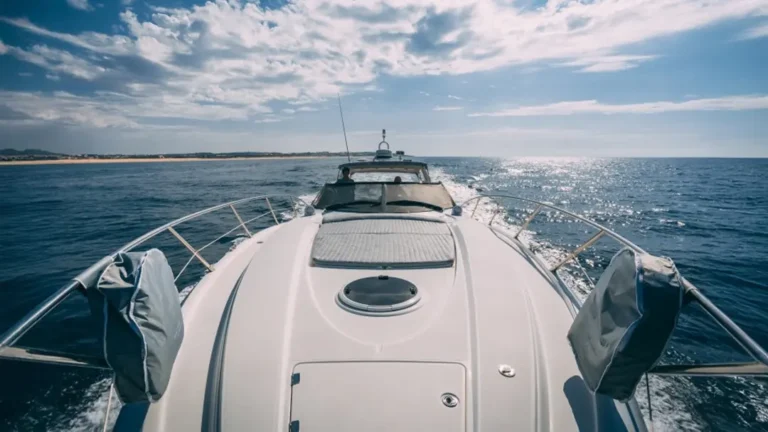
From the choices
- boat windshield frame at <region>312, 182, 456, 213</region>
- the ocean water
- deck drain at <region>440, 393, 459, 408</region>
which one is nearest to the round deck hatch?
deck drain at <region>440, 393, 459, 408</region>

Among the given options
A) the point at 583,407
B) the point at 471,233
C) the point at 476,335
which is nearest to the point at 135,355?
the point at 476,335

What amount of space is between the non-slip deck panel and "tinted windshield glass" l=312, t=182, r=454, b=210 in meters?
0.69

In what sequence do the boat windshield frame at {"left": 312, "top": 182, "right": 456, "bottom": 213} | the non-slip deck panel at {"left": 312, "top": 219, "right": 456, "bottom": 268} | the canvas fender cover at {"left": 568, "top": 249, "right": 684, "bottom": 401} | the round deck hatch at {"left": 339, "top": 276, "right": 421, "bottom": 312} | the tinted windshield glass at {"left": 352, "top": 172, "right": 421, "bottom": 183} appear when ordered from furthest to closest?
the tinted windshield glass at {"left": 352, "top": 172, "right": 421, "bottom": 183} → the boat windshield frame at {"left": 312, "top": 182, "right": 456, "bottom": 213} → the non-slip deck panel at {"left": 312, "top": 219, "right": 456, "bottom": 268} → the round deck hatch at {"left": 339, "top": 276, "right": 421, "bottom": 312} → the canvas fender cover at {"left": 568, "top": 249, "right": 684, "bottom": 401}

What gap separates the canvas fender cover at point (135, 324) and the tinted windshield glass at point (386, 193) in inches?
120

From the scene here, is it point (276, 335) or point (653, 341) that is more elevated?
point (653, 341)

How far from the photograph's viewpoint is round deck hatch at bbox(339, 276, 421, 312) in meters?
2.42

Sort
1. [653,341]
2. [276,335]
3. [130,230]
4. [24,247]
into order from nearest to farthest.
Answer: [653,341]
[276,335]
[24,247]
[130,230]

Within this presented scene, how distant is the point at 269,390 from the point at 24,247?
1390 cm

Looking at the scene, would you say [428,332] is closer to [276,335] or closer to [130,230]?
[276,335]

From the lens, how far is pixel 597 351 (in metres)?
1.81

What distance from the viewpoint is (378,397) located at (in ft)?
5.86

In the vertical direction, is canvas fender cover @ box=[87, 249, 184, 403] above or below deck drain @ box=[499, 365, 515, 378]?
above

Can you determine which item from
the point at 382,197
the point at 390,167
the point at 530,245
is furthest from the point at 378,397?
the point at 530,245

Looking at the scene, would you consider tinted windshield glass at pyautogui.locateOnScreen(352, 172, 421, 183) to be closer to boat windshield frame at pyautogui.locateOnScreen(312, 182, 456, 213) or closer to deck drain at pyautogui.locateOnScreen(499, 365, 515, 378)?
boat windshield frame at pyautogui.locateOnScreen(312, 182, 456, 213)
